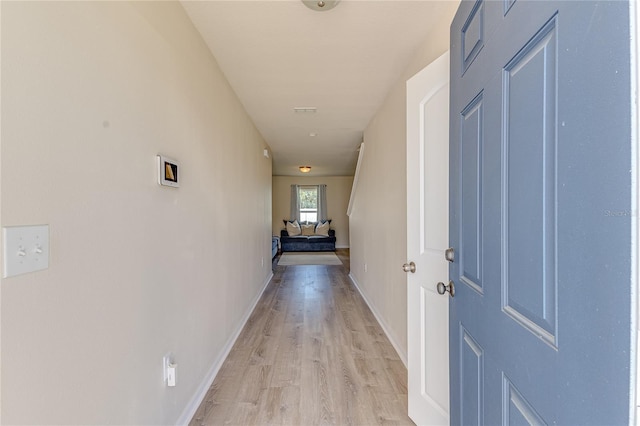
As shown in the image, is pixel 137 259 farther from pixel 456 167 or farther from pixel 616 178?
pixel 616 178

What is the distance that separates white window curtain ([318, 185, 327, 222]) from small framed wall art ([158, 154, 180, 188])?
8374 mm

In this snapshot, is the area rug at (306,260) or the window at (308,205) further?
the window at (308,205)

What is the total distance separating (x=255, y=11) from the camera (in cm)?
159

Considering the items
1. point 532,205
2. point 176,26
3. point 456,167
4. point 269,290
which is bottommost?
point 269,290

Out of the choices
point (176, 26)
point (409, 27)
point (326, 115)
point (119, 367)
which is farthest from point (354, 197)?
point (119, 367)

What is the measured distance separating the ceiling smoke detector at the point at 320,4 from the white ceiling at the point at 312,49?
45 millimetres

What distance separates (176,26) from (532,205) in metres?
1.74

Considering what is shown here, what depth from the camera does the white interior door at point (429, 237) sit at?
4.53 feet

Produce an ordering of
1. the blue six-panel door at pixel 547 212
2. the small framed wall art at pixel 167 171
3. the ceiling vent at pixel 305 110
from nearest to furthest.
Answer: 1. the blue six-panel door at pixel 547 212
2. the small framed wall art at pixel 167 171
3. the ceiling vent at pixel 305 110

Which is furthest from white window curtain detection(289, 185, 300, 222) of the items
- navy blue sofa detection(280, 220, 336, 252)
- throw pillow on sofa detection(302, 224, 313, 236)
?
navy blue sofa detection(280, 220, 336, 252)

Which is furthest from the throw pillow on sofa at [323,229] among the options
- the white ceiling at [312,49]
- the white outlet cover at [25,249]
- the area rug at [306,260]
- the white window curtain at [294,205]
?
the white outlet cover at [25,249]

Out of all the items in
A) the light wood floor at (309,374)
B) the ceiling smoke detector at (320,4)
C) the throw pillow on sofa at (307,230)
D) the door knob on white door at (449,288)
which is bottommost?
the light wood floor at (309,374)

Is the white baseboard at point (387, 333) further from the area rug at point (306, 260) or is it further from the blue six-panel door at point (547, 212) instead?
the area rug at point (306, 260)

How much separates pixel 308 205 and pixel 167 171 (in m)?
8.77
